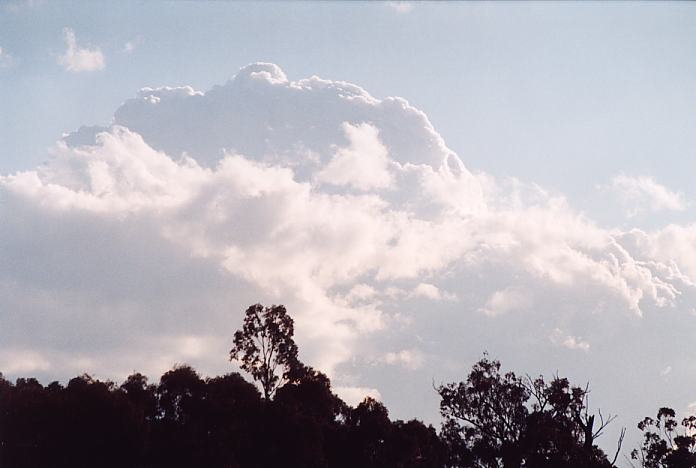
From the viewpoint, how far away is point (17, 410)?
5809cm

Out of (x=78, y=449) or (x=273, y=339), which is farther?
(x=273, y=339)

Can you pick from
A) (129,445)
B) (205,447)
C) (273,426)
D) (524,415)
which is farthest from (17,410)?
(524,415)

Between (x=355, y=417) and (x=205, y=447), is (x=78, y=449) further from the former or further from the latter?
(x=355, y=417)

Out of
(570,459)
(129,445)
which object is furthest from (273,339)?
(570,459)

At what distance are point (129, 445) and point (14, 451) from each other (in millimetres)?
8309

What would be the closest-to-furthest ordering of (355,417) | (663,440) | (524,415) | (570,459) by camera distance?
1. (570,459)
2. (524,415)
3. (663,440)
4. (355,417)

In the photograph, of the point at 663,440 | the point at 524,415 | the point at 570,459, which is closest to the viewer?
the point at 570,459

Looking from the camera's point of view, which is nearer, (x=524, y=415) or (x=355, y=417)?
(x=524, y=415)

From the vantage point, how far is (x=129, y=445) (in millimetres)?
57375

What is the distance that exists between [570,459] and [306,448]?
20.2 metres

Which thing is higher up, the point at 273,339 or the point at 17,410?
the point at 273,339

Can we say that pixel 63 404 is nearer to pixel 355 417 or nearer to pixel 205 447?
pixel 205 447

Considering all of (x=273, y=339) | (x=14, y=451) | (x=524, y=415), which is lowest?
(x=14, y=451)

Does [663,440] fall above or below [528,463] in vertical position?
above
